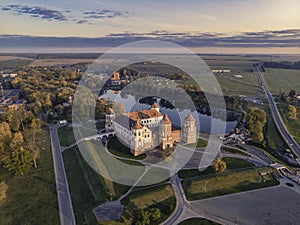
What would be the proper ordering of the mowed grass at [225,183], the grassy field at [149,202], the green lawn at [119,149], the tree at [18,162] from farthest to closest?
the green lawn at [119,149]
the tree at [18,162]
the mowed grass at [225,183]
the grassy field at [149,202]

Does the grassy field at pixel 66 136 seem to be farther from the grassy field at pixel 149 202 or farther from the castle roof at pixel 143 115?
the grassy field at pixel 149 202

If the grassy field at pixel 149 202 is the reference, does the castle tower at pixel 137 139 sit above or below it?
above

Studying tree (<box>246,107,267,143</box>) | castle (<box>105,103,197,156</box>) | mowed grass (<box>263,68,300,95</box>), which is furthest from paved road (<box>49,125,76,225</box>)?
mowed grass (<box>263,68,300,95</box>)

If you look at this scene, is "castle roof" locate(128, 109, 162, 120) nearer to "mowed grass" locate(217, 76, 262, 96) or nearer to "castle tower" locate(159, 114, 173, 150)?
"castle tower" locate(159, 114, 173, 150)

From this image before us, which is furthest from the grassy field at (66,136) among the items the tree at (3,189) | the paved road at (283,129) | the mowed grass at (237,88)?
the mowed grass at (237,88)

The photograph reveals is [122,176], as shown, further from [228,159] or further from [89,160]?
[228,159]

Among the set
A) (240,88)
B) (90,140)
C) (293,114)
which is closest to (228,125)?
(293,114)
